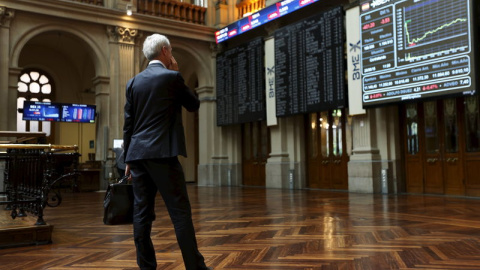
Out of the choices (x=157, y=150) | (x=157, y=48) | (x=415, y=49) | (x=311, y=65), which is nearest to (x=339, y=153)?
(x=311, y=65)

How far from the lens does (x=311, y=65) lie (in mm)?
11156

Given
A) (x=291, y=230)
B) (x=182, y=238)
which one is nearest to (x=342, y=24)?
(x=291, y=230)

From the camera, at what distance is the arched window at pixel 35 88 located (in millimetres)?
15727

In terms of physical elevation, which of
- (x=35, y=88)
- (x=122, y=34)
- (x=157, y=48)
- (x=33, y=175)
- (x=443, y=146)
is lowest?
(x=33, y=175)

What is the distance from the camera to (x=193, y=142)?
1755 cm

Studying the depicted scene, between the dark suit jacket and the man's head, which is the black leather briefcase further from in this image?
the man's head

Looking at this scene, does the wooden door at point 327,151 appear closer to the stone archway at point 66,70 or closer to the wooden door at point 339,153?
the wooden door at point 339,153

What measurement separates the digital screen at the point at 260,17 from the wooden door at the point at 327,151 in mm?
2832

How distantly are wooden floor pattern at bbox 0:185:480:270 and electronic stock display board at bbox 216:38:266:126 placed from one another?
6.87 metres

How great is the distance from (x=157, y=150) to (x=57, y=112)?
36.4ft

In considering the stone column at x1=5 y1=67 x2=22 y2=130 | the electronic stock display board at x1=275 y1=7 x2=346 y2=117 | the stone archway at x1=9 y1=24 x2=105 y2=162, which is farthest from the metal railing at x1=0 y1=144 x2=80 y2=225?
the stone archway at x1=9 y1=24 x2=105 y2=162

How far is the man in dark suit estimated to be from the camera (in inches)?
100

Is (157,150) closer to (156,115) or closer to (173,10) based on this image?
(156,115)

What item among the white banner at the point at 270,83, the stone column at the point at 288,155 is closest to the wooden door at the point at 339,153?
the stone column at the point at 288,155
